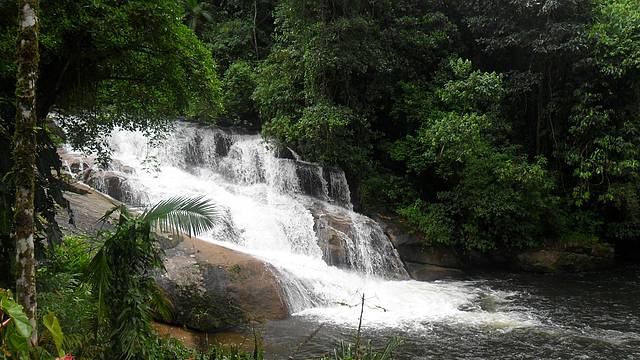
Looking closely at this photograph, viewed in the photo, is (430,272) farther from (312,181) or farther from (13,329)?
(13,329)

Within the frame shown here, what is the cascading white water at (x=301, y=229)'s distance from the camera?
1005cm

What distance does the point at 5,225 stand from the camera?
15.6ft

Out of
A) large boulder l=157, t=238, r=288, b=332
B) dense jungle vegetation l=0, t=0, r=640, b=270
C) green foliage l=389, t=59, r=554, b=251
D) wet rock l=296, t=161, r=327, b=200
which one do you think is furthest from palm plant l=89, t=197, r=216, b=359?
wet rock l=296, t=161, r=327, b=200

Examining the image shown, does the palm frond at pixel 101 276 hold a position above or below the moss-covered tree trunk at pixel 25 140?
below

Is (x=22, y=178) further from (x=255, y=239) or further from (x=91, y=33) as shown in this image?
(x=255, y=239)

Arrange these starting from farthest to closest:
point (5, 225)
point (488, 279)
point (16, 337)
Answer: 1. point (488, 279)
2. point (5, 225)
3. point (16, 337)

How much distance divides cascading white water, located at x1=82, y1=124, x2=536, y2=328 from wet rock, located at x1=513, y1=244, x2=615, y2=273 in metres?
2.60

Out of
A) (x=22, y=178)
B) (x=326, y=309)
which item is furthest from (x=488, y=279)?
(x=22, y=178)

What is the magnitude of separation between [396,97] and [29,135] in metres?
13.0

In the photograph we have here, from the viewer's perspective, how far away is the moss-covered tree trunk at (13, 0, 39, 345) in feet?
12.8

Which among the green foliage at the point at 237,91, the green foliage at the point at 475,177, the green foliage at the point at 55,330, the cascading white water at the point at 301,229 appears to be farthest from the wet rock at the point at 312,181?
the green foliage at the point at 55,330

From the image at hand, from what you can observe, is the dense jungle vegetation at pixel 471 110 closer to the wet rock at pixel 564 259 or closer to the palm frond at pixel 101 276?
the wet rock at pixel 564 259

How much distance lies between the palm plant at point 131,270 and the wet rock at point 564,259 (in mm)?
11832

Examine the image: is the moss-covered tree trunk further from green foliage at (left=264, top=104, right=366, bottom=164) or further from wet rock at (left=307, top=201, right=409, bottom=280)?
green foliage at (left=264, top=104, right=366, bottom=164)
